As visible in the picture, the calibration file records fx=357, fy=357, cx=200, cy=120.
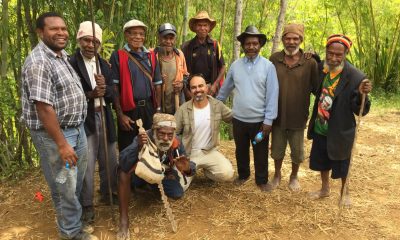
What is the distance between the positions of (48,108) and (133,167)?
955 mm

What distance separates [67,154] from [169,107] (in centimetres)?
170

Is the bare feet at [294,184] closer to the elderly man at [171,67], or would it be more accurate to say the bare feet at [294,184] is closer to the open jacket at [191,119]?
the open jacket at [191,119]

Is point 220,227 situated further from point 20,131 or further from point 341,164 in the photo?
point 20,131

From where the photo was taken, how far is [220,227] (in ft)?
11.0

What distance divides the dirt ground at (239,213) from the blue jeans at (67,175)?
40 cm

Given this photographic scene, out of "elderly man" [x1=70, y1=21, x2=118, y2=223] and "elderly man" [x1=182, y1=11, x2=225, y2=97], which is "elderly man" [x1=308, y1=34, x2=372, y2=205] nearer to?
"elderly man" [x1=182, y1=11, x2=225, y2=97]

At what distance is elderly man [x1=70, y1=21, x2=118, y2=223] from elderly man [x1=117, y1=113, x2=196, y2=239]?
30 cm

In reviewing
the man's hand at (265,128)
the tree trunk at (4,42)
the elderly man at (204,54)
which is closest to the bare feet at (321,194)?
the man's hand at (265,128)

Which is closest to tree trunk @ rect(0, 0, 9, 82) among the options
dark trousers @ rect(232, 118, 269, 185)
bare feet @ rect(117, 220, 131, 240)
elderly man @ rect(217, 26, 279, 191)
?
bare feet @ rect(117, 220, 131, 240)

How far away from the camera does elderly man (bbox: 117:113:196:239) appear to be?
313 cm

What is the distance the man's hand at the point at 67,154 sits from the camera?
2.53m

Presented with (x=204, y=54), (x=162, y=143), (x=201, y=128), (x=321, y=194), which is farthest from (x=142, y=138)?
(x=321, y=194)

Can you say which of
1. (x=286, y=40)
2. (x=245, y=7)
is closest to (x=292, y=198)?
(x=286, y=40)

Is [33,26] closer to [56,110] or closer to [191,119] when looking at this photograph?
[56,110]
